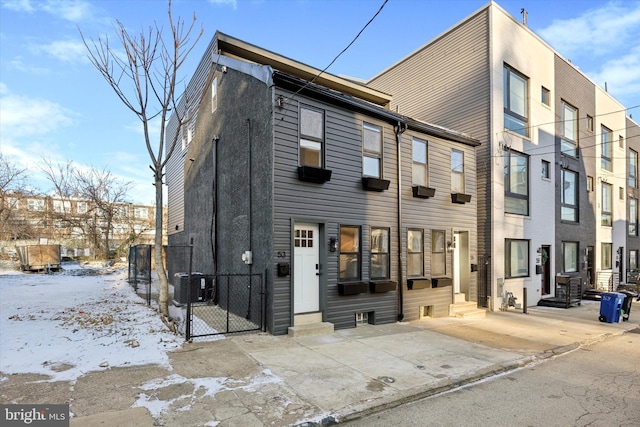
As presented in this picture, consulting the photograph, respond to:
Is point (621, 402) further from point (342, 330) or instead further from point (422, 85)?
point (422, 85)

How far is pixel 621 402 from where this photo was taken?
15.4ft

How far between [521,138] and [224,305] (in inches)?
462

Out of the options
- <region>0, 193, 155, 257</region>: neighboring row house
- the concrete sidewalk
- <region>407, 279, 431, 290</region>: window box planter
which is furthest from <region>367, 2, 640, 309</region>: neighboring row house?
<region>0, 193, 155, 257</region>: neighboring row house

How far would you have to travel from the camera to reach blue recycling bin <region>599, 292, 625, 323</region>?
34.3ft

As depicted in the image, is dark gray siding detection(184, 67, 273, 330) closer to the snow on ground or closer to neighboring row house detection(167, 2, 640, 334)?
neighboring row house detection(167, 2, 640, 334)

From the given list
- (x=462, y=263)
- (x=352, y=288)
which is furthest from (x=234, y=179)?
(x=462, y=263)

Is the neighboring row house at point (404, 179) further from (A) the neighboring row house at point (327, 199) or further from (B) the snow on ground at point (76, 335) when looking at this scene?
(B) the snow on ground at point (76, 335)

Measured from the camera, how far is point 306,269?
26.6 ft

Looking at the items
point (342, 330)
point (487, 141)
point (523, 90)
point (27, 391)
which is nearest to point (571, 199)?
point (523, 90)

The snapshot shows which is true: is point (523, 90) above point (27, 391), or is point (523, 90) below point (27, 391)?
above

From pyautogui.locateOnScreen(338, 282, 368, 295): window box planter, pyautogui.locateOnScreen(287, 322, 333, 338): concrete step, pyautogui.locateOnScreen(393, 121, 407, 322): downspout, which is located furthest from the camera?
pyautogui.locateOnScreen(393, 121, 407, 322): downspout

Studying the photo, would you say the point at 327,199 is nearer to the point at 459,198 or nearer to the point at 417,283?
the point at 417,283

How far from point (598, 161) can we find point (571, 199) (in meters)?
3.98

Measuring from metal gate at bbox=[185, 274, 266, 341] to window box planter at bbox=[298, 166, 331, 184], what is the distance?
2.25 metres
